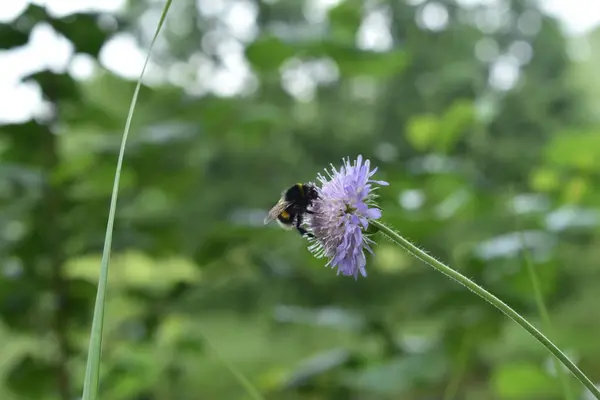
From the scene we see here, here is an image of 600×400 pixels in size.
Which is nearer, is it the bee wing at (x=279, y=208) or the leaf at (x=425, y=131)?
the bee wing at (x=279, y=208)

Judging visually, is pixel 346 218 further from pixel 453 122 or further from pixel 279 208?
pixel 453 122

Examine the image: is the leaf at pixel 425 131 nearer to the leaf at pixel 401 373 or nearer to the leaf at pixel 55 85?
the leaf at pixel 401 373

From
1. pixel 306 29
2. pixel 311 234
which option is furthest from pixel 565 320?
pixel 311 234

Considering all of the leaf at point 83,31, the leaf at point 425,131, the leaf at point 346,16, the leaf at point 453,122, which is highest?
the leaf at point 346,16

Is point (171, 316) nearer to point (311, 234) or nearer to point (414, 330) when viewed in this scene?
point (414, 330)

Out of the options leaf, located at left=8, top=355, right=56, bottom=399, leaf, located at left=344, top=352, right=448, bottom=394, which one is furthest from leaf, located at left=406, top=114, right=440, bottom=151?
leaf, located at left=8, top=355, right=56, bottom=399

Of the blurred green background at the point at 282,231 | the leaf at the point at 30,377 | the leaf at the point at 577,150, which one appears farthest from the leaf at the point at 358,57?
the leaf at the point at 30,377
